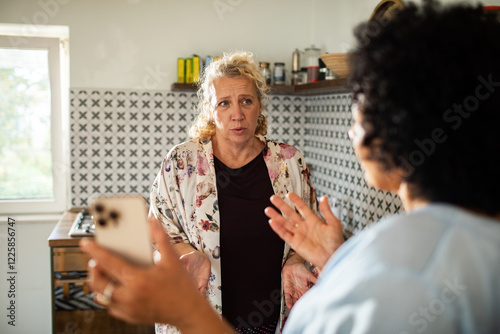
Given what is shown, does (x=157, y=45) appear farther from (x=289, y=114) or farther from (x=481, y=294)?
(x=481, y=294)

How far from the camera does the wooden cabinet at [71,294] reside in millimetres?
2355

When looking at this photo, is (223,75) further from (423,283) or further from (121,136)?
(121,136)

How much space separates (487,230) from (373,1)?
200 cm

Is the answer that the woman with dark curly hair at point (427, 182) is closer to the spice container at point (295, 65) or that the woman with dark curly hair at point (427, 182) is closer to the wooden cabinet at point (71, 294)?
the wooden cabinet at point (71, 294)

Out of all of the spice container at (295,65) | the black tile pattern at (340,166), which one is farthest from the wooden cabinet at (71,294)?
the spice container at (295,65)

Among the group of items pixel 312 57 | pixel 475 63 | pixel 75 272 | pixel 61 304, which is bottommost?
pixel 61 304

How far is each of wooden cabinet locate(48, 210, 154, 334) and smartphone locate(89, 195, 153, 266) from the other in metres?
2.00

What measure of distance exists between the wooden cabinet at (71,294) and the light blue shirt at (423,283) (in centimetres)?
216

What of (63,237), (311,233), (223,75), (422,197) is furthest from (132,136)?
(422,197)

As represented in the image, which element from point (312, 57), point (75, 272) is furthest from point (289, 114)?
point (75, 272)

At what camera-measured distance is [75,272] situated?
2.41 m

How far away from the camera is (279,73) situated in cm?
295

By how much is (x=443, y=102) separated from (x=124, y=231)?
385 mm

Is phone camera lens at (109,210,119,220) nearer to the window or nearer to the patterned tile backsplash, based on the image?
the patterned tile backsplash
